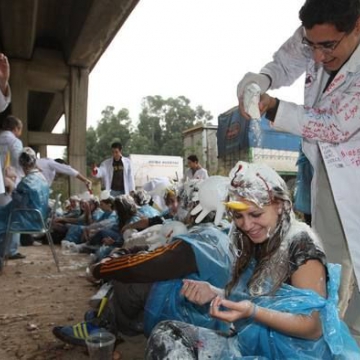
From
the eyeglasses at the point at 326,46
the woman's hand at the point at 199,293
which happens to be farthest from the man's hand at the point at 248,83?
the woman's hand at the point at 199,293

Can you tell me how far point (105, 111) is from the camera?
41406 millimetres

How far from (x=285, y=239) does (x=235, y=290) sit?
28 cm

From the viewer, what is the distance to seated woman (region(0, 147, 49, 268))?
4625 millimetres

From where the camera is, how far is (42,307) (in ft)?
10.8

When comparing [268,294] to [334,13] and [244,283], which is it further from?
[334,13]

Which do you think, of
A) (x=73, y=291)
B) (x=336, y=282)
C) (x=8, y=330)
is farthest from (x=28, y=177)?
(x=336, y=282)

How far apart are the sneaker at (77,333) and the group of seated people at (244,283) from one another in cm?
28

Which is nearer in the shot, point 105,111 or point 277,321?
point 277,321

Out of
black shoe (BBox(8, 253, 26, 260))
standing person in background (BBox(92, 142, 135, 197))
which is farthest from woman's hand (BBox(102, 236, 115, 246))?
standing person in background (BBox(92, 142, 135, 197))

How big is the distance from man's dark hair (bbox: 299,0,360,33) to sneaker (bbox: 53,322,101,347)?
1.91 meters

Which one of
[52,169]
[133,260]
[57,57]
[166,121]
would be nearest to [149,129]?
[166,121]

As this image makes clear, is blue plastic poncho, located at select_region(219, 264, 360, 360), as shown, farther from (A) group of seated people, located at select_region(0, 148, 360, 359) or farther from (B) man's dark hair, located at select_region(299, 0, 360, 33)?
(B) man's dark hair, located at select_region(299, 0, 360, 33)

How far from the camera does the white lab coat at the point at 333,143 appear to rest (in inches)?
62.8

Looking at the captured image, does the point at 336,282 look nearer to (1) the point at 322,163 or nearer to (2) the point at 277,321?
(2) the point at 277,321
